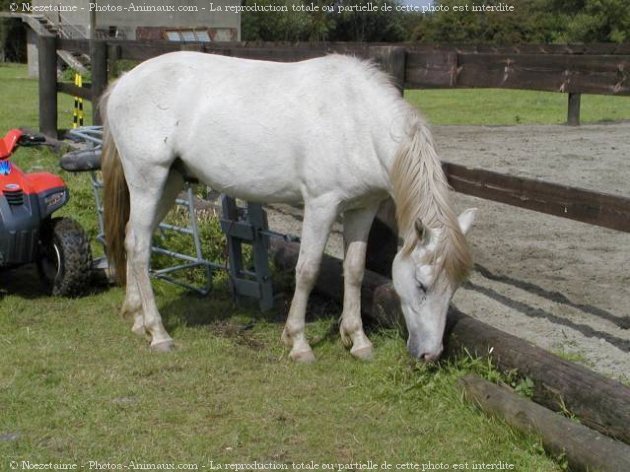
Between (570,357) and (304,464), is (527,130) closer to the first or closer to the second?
(570,357)

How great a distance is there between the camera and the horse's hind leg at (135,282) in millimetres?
5273

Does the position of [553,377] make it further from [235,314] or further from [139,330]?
[139,330]

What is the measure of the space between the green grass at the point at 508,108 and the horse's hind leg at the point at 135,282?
9.82 m

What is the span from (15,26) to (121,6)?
1615 cm

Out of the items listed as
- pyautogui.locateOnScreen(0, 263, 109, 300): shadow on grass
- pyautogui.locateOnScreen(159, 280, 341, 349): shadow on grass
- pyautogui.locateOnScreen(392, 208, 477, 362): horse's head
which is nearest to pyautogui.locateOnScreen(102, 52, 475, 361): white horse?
pyautogui.locateOnScreen(392, 208, 477, 362): horse's head

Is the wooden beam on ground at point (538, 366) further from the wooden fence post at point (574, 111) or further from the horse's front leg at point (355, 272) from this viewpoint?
the wooden fence post at point (574, 111)

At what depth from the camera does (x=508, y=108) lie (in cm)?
1988

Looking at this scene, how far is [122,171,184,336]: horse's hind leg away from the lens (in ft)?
17.3

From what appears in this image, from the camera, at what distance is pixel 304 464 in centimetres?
353

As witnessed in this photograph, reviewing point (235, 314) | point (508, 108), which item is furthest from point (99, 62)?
point (508, 108)

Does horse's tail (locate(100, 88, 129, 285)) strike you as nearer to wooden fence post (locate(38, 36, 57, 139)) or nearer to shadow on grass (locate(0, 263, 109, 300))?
shadow on grass (locate(0, 263, 109, 300))

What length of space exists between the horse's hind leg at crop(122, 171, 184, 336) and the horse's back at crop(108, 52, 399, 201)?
0.30 metres

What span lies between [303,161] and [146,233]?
116 centimetres

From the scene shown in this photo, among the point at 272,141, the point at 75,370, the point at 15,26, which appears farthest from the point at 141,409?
the point at 15,26
